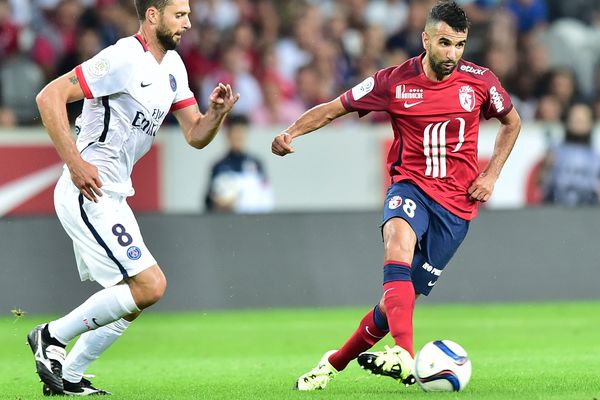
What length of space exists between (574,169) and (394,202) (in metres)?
8.60

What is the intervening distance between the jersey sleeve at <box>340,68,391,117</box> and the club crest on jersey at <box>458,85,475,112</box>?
0.46m

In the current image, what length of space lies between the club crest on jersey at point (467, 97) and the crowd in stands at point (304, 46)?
324 inches

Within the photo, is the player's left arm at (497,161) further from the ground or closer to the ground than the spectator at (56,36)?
closer to the ground

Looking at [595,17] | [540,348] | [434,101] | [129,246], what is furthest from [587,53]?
[129,246]

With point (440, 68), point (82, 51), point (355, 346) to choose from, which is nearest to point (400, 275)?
point (355, 346)

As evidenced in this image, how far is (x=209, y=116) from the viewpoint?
25.9ft

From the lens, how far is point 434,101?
7.83 metres

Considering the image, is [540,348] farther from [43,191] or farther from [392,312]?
[43,191]

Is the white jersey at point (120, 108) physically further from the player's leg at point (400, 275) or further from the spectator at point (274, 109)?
the spectator at point (274, 109)

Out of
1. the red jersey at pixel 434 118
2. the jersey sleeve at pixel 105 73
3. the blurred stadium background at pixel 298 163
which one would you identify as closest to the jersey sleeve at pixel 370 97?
the red jersey at pixel 434 118

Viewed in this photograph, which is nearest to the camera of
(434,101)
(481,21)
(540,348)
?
(434,101)

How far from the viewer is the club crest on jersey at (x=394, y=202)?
7.67 meters

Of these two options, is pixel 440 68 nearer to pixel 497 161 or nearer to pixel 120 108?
pixel 497 161

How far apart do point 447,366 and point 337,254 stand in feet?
21.7
